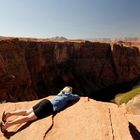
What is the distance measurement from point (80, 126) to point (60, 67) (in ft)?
203

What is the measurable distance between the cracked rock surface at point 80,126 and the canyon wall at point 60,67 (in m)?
22.4

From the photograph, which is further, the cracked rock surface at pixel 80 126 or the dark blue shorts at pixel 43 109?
the dark blue shorts at pixel 43 109

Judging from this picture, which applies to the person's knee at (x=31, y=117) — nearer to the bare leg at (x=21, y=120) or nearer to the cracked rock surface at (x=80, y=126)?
the bare leg at (x=21, y=120)

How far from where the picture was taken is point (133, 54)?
9494 cm

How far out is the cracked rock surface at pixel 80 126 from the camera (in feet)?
26.2

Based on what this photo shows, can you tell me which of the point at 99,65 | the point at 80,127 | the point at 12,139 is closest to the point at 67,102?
the point at 80,127

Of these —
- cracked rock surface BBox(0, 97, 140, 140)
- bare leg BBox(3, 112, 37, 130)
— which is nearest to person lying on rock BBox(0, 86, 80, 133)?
bare leg BBox(3, 112, 37, 130)

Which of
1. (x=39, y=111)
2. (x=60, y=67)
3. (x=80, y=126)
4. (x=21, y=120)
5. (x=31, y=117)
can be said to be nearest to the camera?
(x=80, y=126)

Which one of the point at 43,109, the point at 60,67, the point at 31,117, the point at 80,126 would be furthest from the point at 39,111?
the point at 60,67

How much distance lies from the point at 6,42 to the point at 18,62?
412 cm

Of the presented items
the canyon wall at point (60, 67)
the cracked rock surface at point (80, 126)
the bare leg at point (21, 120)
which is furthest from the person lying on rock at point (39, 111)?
the canyon wall at point (60, 67)

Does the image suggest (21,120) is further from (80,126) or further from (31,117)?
(80,126)

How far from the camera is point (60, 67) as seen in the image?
230 feet

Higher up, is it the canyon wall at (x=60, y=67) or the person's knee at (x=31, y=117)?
the person's knee at (x=31, y=117)
